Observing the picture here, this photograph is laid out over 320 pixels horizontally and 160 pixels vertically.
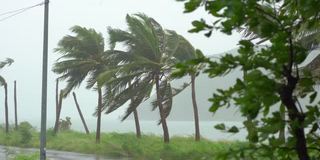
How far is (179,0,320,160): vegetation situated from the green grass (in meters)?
15.6

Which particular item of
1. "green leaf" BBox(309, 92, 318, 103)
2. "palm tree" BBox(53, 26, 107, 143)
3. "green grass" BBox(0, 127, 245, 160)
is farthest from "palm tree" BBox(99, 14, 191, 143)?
"green leaf" BBox(309, 92, 318, 103)

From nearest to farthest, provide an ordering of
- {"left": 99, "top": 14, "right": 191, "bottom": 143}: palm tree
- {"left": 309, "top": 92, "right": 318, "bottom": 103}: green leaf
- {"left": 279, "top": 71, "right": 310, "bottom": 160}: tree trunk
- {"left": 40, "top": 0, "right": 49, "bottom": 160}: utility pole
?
{"left": 279, "top": 71, "right": 310, "bottom": 160}: tree trunk < {"left": 309, "top": 92, "right": 318, "bottom": 103}: green leaf < {"left": 40, "top": 0, "right": 49, "bottom": 160}: utility pole < {"left": 99, "top": 14, "right": 191, "bottom": 143}: palm tree

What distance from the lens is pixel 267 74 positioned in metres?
1.81

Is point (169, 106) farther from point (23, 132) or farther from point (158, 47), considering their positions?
point (23, 132)

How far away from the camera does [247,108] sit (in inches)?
66.8

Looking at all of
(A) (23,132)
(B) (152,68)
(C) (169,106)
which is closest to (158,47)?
(B) (152,68)

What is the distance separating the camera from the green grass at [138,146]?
22.0 meters

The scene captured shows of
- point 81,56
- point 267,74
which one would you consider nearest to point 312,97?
point 267,74

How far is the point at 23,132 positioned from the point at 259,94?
36213 mm

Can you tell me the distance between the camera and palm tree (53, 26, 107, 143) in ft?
103

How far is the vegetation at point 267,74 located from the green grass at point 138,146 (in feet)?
51.0

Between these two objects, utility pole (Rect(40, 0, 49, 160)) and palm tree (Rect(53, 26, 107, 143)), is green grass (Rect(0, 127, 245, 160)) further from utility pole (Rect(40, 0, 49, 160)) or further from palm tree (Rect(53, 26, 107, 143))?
utility pole (Rect(40, 0, 49, 160))

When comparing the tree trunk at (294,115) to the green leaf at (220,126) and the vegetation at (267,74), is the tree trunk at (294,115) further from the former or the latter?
the green leaf at (220,126)

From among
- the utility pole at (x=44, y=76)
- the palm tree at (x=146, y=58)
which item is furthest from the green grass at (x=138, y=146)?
the utility pole at (x=44, y=76)
